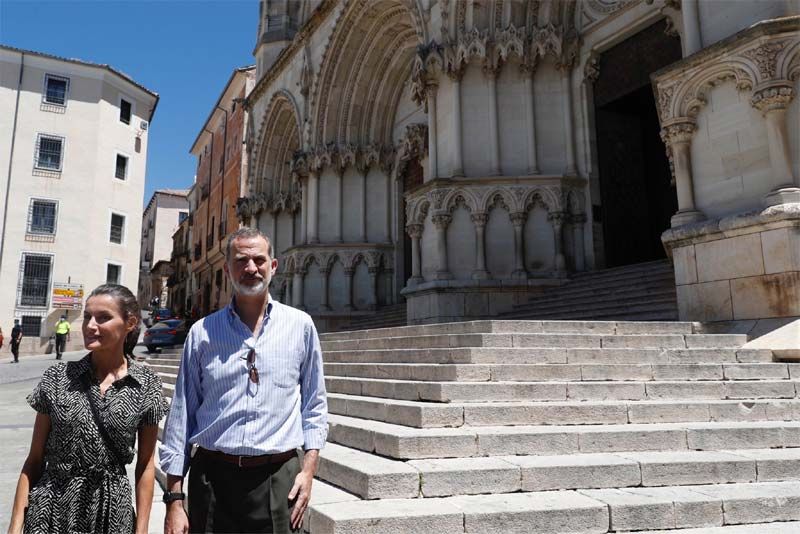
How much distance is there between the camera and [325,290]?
54.1 feet

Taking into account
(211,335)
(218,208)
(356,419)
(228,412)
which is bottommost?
(356,419)

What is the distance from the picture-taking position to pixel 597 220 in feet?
35.6

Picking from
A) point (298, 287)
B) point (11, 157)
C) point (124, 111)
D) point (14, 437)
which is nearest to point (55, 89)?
point (124, 111)

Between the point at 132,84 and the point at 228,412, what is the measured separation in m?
33.3

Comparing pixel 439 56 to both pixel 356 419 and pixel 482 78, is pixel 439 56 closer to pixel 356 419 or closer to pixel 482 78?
pixel 482 78

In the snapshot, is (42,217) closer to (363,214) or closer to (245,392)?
(363,214)

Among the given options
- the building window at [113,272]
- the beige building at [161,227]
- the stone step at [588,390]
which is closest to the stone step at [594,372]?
the stone step at [588,390]

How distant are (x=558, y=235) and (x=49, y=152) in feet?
87.3

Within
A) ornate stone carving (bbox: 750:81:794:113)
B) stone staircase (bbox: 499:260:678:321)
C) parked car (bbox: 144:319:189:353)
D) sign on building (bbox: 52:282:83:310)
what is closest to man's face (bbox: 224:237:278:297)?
ornate stone carving (bbox: 750:81:794:113)

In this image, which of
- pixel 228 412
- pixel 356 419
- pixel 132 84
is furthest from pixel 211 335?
pixel 132 84

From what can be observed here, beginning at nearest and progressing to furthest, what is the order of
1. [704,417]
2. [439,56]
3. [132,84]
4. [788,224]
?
[704,417]
[788,224]
[439,56]
[132,84]

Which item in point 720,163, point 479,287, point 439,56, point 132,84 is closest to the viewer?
point 720,163

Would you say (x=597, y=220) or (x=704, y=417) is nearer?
(x=704, y=417)

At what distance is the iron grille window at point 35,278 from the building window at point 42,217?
1.27 m
